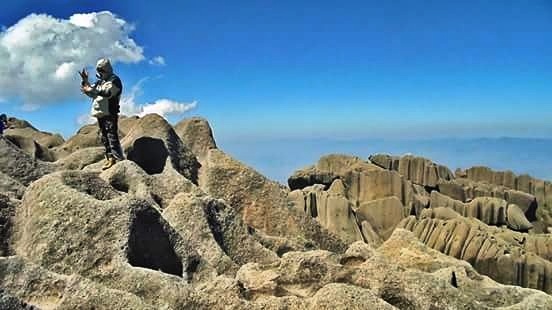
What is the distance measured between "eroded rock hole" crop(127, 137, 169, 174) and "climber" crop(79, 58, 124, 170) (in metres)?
1.00

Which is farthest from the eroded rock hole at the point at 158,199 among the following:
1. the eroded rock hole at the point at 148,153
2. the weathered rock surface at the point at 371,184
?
the weathered rock surface at the point at 371,184

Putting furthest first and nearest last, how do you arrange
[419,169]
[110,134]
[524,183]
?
1. [524,183]
2. [419,169]
3. [110,134]

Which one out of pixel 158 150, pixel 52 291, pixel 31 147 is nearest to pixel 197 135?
pixel 158 150

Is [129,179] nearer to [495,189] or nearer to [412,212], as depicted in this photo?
[412,212]

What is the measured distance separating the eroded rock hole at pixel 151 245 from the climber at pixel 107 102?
13.6ft

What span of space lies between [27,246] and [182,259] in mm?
1996

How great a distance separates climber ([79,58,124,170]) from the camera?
41.2 ft

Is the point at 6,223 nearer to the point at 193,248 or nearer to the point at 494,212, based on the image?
the point at 193,248

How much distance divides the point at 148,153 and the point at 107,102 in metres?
2.02

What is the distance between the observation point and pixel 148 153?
1448 centimetres

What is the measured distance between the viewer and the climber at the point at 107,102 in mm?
12547

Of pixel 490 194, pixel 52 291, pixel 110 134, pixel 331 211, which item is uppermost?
pixel 110 134

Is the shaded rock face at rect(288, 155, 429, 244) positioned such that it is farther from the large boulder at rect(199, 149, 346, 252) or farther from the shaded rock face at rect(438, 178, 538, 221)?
the large boulder at rect(199, 149, 346, 252)

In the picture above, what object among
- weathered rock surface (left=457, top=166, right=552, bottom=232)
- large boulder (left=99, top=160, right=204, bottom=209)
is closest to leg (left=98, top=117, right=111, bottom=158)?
large boulder (left=99, top=160, right=204, bottom=209)
